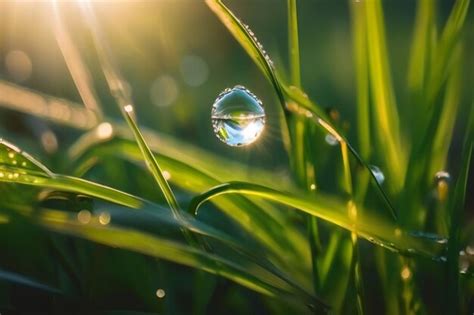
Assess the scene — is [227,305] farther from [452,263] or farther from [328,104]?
[328,104]

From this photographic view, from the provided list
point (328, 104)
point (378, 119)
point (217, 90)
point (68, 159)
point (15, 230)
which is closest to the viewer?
point (15, 230)

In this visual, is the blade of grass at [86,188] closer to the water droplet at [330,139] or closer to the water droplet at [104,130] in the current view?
the water droplet at [104,130]

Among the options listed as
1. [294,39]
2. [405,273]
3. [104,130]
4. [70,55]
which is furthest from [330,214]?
[70,55]

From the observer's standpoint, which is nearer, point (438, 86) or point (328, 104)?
point (438, 86)

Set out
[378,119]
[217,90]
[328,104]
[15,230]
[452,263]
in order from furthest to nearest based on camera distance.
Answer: [217,90], [328,104], [378,119], [15,230], [452,263]

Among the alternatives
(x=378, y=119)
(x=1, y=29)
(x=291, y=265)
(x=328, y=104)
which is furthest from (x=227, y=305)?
(x=1, y=29)

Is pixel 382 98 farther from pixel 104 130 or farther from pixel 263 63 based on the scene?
pixel 104 130

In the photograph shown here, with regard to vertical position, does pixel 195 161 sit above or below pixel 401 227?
above
